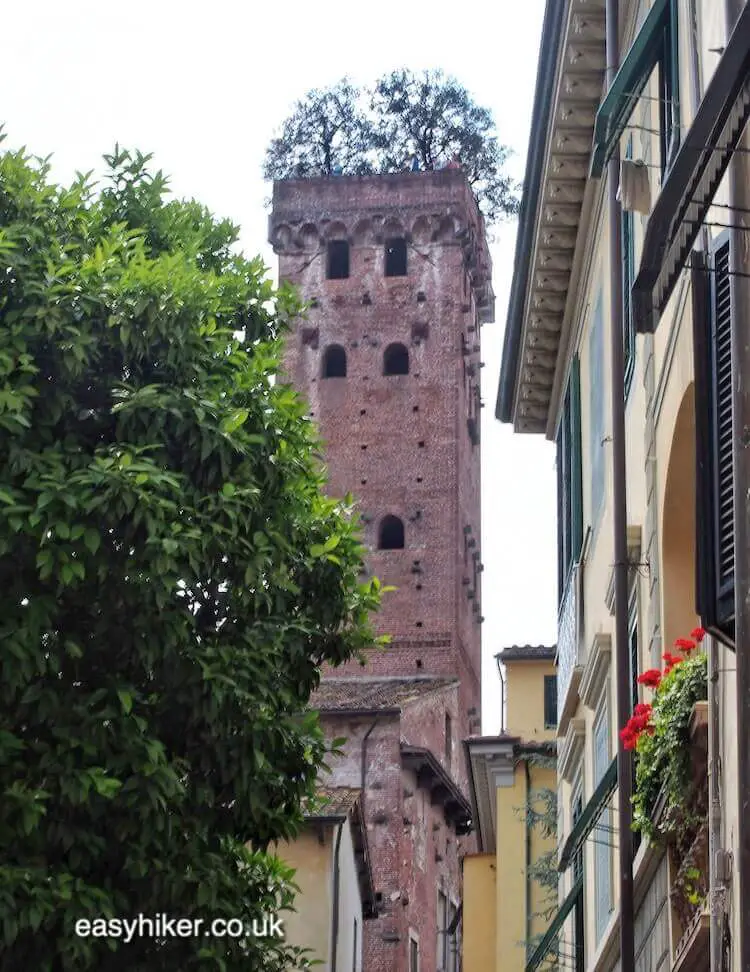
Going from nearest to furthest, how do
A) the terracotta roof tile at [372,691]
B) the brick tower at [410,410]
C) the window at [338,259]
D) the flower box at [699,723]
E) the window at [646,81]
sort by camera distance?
the flower box at [699,723]
the window at [646,81]
the terracotta roof tile at [372,691]
the brick tower at [410,410]
the window at [338,259]

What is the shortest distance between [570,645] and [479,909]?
13.2 metres

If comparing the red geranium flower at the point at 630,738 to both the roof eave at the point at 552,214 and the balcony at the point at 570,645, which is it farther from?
the balcony at the point at 570,645

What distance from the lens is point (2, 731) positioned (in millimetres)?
11117

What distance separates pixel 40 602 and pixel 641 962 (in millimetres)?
4069

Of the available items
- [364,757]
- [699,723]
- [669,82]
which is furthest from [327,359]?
[699,723]

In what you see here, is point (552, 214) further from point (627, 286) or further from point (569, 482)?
point (627, 286)

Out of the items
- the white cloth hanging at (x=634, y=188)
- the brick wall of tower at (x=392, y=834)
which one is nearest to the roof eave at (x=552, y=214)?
the white cloth hanging at (x=634, y=188)

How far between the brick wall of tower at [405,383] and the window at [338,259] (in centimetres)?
34

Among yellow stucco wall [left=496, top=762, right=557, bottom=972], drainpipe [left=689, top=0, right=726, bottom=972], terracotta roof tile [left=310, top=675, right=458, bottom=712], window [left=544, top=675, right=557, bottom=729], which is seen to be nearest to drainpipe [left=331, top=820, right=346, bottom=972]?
yellow stucco wall [left=496, top=762, right=557, bottom=972]

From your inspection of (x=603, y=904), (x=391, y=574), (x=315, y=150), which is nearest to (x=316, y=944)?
(x=603, y=904)

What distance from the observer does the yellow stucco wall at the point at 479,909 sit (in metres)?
28.8

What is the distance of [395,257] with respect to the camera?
5819 cm

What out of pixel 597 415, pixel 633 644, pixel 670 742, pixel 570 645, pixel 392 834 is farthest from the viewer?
pixel 392 834

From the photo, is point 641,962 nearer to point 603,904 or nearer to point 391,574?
point 603,904
